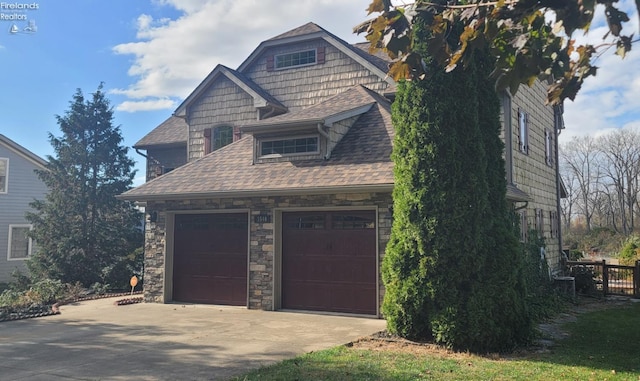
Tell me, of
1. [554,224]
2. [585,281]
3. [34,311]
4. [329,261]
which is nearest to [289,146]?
[329,261]

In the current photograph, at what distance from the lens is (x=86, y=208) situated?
18609 millimetres

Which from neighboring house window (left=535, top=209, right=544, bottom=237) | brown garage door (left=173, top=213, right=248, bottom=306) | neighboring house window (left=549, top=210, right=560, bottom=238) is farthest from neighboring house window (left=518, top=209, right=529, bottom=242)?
brown garage door (left=173, top=213, right=248, bottom=306)

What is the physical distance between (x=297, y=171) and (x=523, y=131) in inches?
271

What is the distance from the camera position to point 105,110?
64.2ft

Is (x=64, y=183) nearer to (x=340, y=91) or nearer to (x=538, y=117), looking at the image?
(x=340, y=91)

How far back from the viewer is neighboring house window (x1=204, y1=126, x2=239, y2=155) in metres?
17.3

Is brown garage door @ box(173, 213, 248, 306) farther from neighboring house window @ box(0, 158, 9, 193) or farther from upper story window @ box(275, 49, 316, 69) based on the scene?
neighboring house window @ box(0, 158, 9, 193)

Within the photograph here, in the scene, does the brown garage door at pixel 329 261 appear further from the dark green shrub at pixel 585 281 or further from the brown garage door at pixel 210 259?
the dark green shrub at pixel 585 281

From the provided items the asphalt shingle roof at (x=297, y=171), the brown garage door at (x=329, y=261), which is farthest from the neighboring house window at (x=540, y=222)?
the brown garage door at (x=329, y=261)

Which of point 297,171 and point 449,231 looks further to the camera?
point 297,171

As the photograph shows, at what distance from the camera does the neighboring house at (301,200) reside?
11.4 m

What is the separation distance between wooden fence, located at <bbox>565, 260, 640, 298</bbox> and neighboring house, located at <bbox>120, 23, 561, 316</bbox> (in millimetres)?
1118

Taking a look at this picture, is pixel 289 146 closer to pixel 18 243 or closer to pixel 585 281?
pixel 585 281

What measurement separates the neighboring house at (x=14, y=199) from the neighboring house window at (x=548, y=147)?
67.2 ft
